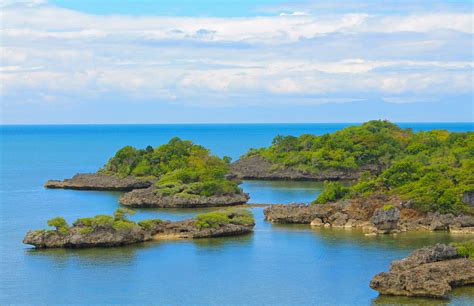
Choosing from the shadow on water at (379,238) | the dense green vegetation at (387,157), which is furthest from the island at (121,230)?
the dense green vegetation at (387,157)

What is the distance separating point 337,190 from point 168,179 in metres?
21.8

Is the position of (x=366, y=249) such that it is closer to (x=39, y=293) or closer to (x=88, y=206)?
(x=39, y=293)

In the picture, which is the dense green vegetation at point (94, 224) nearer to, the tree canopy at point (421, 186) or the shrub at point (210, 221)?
the shrub at point (210, 221)

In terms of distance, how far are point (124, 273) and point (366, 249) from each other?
17075mm

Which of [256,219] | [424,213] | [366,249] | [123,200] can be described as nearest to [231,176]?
[123,200]

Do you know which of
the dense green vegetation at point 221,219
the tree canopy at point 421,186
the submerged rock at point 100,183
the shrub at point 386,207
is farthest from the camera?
the submerged rock at point 100,183

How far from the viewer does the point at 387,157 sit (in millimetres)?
110562

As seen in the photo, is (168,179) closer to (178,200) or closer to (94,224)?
(178,200)

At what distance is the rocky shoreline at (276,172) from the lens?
106125mm

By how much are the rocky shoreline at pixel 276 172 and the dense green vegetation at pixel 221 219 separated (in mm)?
43741

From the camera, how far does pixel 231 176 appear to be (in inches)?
4149

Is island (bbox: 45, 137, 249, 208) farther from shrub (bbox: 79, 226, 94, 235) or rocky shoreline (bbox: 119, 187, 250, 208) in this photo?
shrub (bbox: 79, 226, 94, 235)

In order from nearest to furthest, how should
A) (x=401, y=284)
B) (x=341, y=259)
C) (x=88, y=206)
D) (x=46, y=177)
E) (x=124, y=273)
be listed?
(x=401, y=284)
(x=124, y=273)
(x=341, y=259)
(x=88, y=206)
(x=46, y=177)

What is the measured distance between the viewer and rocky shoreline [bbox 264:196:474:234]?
61969 millimetres
